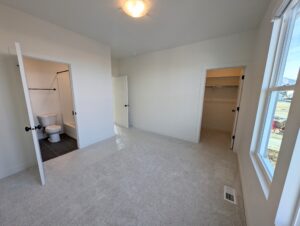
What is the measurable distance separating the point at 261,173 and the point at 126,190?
1658 millimetres

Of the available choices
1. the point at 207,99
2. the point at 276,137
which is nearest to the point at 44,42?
the point at 276,137

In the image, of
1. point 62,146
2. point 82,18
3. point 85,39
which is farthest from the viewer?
point 62,146

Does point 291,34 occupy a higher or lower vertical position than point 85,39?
lower

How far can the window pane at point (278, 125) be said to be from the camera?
113cm

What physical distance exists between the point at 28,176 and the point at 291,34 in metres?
3.97

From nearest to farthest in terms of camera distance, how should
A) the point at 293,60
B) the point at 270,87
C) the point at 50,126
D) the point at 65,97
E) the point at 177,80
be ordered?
the point at 293,60 → the point at 270,87 → the point at 50,126 → the point at 177,80 → the point at 65,97

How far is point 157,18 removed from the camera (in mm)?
2053

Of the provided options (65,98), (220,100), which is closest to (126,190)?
(65,98)

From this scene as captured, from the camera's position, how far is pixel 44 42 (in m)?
2.16

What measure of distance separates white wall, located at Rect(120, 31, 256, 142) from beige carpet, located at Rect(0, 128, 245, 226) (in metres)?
1.10

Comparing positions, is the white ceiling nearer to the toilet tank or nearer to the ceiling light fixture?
the ceiling light fixture

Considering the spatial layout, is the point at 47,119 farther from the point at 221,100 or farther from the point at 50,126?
the point at 221,100

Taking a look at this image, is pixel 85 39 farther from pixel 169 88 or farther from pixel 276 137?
pixel 276 137

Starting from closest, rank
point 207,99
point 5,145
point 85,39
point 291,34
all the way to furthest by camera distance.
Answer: point 291,34 < point 5,145 < point 85,39 < point 207,99
